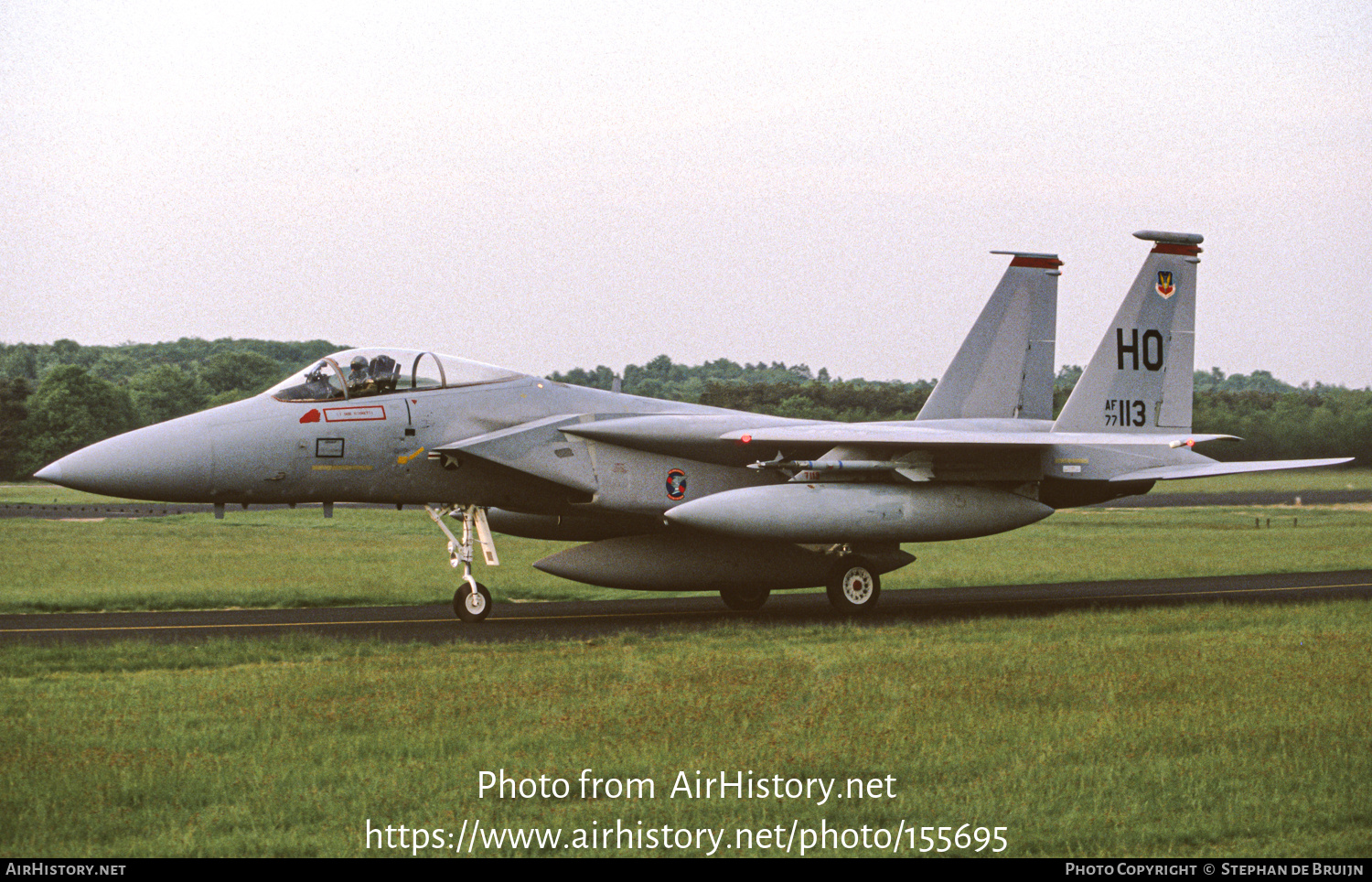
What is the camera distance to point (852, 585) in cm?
1586

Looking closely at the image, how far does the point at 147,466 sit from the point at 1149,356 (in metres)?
12.7

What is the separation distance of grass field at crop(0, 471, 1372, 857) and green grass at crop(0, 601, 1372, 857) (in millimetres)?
26

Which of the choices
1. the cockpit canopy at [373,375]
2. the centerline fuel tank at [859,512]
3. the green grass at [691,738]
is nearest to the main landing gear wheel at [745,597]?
the centerline fuel tank at [859,512]

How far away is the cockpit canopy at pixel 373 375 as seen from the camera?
14.0 meters

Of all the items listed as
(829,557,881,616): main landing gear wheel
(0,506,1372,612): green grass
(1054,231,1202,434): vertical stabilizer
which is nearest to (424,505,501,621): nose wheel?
(0,506,1372,612): green grass

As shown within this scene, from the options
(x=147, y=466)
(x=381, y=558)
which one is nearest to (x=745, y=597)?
(x=147, y=466)

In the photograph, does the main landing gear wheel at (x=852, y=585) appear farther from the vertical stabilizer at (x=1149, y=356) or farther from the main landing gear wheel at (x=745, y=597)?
the vertical stabilizer at (x=1149, y=356)

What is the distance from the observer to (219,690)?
932 cm

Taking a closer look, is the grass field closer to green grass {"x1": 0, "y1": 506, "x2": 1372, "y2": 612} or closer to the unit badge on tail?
the unit badge on tail

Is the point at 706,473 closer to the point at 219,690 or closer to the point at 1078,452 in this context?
the point at 1078,452

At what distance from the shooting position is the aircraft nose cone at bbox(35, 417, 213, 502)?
41.6 ft

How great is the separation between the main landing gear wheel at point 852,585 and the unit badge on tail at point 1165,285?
236 inches

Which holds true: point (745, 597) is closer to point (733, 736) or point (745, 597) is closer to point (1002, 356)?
point (1002, 356)
